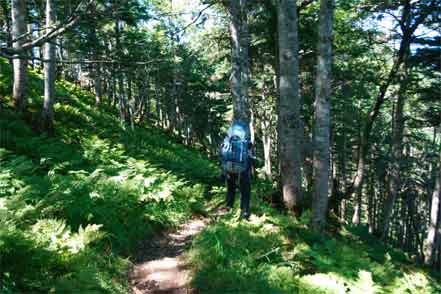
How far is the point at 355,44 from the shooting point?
1507 cm

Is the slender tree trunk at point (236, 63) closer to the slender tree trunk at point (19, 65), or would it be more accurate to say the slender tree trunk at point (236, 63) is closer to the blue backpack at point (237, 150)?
the blue backpack at point (237, 150)

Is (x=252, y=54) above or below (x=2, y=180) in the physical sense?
above

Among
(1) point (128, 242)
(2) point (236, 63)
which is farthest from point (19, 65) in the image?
(1) point (128, 242)

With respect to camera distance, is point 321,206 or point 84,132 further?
point 84,132

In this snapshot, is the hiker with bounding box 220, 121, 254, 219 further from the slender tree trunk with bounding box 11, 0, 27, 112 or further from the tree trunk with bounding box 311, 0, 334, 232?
the slender tree trunk with bounding box 11, 0, 27, 112

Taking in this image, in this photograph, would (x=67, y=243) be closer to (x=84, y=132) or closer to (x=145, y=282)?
(x=145, y=282)

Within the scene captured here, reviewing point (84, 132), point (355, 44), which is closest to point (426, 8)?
point (355, 44)

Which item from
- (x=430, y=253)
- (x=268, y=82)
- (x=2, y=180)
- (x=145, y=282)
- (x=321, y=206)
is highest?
(x=268, y=82)

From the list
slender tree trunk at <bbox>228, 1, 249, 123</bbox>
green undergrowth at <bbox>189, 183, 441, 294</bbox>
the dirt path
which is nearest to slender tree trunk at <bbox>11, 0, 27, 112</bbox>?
slender tree trunk at <bbox>228, 1, 249, 123</bbox>

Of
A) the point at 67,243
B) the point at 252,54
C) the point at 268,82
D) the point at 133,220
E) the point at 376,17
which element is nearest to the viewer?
the point at 67,243

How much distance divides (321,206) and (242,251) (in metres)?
2.30

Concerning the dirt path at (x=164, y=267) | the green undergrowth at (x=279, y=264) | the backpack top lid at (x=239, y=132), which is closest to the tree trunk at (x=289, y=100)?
the backpack top lid at (x=239, y=132)

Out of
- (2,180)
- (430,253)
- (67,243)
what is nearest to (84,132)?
(2,180)

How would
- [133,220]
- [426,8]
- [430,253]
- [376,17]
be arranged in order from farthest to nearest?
[430,253] → [376,17] → [426,8] → [133,220]
